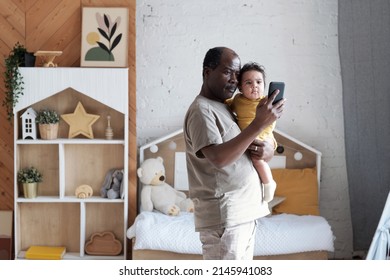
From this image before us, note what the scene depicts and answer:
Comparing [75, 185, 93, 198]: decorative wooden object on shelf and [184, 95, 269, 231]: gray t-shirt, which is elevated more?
[184, 95, 269, 231]: gray t-shirt

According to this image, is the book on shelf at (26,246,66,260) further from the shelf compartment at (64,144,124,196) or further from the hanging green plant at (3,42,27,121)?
the hanging green plant at (3,42,27,121)

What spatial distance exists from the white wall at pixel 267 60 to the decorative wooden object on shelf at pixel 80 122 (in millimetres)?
347

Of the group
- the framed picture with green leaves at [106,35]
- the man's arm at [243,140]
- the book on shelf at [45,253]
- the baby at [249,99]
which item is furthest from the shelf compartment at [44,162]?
the man's arm at [243,140]

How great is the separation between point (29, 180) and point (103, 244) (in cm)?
47

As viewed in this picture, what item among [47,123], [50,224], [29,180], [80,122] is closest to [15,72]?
[47,123]

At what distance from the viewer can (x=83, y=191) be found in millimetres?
3281

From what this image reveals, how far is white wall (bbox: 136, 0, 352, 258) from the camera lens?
352cm

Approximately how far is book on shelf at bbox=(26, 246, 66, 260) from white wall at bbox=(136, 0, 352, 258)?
71cm

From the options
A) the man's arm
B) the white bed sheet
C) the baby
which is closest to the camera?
the man's arm

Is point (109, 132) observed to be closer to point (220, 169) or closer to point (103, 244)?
point (103, 244)

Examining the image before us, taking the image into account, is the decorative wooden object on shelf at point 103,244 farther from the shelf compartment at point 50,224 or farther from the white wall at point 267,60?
the white wall at point 267,60

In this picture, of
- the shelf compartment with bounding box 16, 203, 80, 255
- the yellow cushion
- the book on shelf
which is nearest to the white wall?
the yellow cushion
